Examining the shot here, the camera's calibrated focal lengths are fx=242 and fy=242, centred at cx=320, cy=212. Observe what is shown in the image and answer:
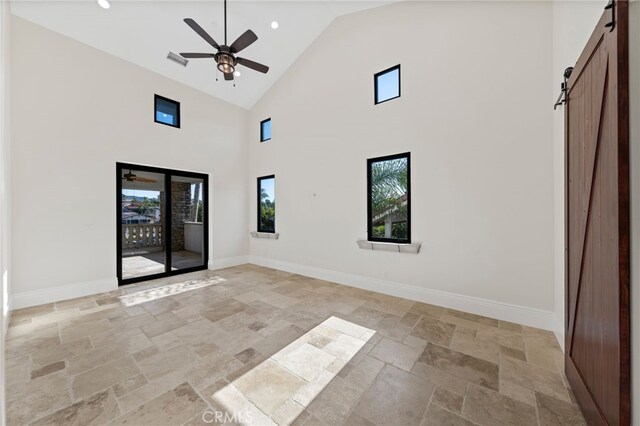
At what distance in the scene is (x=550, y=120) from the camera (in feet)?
9.52

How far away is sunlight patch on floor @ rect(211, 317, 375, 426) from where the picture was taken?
5.65 ft

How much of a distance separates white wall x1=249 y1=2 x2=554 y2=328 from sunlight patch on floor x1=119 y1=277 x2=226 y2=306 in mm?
2073

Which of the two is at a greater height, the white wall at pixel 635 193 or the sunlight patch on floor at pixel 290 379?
the white wall at pixel 635 193

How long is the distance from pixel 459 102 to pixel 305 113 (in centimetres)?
306

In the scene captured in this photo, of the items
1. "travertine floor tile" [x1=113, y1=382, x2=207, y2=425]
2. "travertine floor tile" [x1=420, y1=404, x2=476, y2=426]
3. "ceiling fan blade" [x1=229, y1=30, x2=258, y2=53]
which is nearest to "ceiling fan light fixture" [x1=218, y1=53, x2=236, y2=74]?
"ceiling fan blade" [x1=229, y1=30, x2=258, y2=53]

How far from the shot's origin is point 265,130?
6438mm

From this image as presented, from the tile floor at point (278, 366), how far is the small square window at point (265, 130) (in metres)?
4.36

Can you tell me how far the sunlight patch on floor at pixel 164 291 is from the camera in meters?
3.84

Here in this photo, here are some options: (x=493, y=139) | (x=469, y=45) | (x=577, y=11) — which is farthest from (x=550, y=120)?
(x=469, y=45)

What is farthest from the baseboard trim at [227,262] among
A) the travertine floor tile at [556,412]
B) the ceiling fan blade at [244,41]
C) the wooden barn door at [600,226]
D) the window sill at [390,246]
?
the wooden barn door at [600,226]

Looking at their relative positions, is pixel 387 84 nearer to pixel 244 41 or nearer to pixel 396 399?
pixel 244 41

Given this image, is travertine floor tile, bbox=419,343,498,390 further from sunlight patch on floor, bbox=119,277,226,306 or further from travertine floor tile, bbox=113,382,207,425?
sunlight patch on floor, bbox=119,277,226,306

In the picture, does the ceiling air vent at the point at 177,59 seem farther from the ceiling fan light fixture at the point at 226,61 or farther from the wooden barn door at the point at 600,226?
the wooden barn door at the point at 600,226

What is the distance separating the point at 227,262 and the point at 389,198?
437cm
